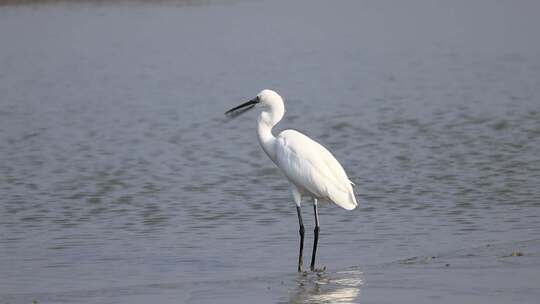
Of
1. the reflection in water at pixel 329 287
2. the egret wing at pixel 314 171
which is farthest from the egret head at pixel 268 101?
the reflection in water at pixel 329 287

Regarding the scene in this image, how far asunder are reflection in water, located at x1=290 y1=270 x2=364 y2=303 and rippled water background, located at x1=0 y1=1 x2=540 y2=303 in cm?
5

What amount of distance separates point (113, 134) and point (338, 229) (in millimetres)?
7428

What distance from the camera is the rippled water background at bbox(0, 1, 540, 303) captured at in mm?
9805

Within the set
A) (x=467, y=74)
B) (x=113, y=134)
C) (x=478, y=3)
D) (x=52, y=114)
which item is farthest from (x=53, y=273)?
(x=478, y=3)

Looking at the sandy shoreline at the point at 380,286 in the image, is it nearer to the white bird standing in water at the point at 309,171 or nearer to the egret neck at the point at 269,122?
the white bird standing in water at the point at 309,171

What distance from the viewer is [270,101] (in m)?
10.1

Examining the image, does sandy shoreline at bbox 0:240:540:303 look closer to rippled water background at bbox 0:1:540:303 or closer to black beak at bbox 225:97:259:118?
rippled water background at bbox 0:1:540:303

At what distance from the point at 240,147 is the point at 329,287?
8378 mm

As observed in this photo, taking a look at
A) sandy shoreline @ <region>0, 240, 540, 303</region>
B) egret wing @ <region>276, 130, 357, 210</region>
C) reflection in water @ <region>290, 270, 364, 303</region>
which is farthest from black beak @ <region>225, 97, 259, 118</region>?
reflection in water @ <region>290, 270, 364, 303</region>

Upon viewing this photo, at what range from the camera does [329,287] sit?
8.26m

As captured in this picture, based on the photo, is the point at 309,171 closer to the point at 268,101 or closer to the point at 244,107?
the point at 268,101

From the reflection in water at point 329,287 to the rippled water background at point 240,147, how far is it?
0.17 feet

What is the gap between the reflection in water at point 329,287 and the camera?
780 centimetres

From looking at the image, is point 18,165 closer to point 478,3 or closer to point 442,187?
point 442,187
